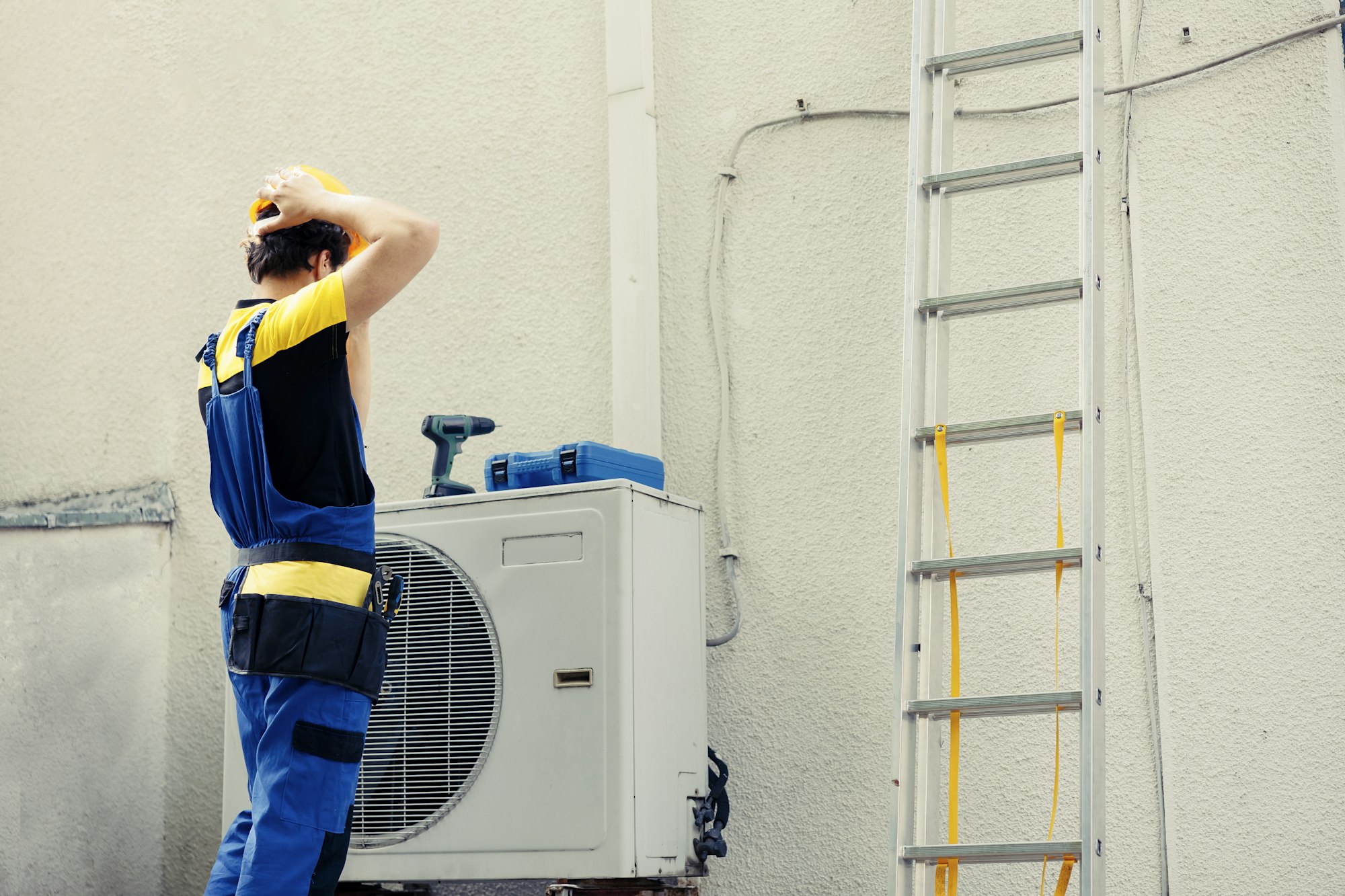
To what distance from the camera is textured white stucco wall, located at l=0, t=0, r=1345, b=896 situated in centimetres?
249

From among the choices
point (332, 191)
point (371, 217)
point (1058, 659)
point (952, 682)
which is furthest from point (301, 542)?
point (1058, 659)

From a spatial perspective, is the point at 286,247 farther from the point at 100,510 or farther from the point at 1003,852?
the point at 100,510

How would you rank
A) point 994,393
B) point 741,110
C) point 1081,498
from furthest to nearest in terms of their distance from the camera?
point 741,110, point 994,393, point 1081,498

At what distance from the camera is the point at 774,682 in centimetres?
279

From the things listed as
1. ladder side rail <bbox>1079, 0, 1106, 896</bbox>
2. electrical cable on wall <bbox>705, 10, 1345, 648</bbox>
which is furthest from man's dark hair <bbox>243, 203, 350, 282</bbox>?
ladder side rail <bbox>1079, 0, 1106, 896</bbox>

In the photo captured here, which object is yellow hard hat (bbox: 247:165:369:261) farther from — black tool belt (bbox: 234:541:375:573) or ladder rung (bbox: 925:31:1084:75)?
ladder rung (bbox: 925:31:1084:75)

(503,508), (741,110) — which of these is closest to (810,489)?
(503,508)

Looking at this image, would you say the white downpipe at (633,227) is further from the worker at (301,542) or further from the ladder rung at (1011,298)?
the worker at (301,542)

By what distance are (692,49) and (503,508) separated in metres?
1.28

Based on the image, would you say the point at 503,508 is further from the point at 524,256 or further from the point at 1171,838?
the point at 1171,838

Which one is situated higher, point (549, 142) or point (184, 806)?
point (549, 142)

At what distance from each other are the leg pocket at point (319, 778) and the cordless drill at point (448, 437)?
918 mm

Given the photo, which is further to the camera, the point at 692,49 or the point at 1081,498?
the point at 692,49

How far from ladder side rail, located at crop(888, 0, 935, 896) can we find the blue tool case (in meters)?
0.52
